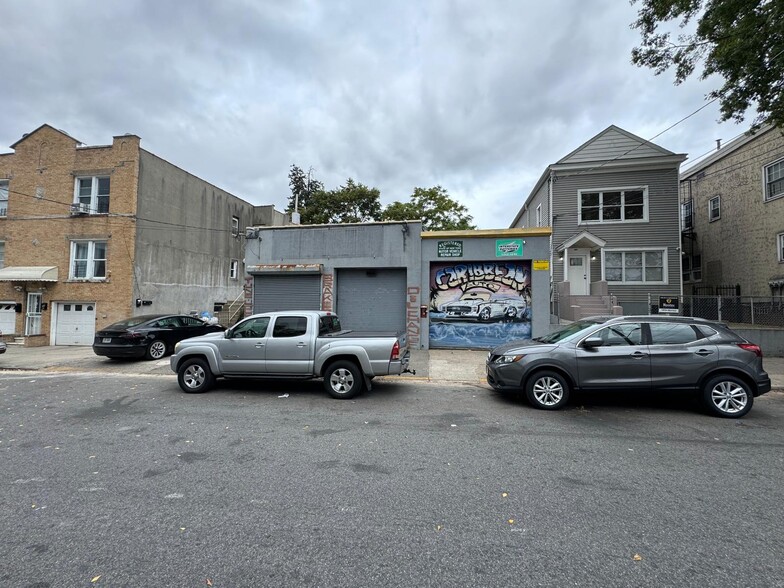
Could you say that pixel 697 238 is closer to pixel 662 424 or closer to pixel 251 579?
pixel 662 424

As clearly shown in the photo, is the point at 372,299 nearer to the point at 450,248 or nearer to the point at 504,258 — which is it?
the point at 450,248

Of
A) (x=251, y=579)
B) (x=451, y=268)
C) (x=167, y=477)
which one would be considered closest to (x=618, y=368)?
(x=251, y=579)

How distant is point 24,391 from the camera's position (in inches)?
315

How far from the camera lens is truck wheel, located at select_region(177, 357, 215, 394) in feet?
25.2

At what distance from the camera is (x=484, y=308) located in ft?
43.0

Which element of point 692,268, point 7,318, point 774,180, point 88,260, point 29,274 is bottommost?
point 7,318

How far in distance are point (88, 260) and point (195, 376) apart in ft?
43.1

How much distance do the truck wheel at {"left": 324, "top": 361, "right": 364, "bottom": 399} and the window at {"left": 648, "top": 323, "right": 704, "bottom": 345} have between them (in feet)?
17.0

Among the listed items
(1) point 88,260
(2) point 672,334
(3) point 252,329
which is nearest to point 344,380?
(3) point 252,329

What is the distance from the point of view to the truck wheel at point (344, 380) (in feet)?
23.5

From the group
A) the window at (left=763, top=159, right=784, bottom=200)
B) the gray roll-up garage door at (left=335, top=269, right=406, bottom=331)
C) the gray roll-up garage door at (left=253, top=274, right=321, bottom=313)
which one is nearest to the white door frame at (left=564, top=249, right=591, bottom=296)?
the gray roll-up garage door at (left=335, top=269, right=406, bottom=331)

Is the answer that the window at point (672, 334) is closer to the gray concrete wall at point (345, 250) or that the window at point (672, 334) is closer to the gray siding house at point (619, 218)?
the gray concrete wall at point (345, 250)

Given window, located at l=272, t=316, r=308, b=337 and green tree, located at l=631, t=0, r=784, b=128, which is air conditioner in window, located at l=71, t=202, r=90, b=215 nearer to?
window, located at l=272, t=316, r=308, b=337

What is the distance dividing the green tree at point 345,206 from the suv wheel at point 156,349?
20443 millimetres
